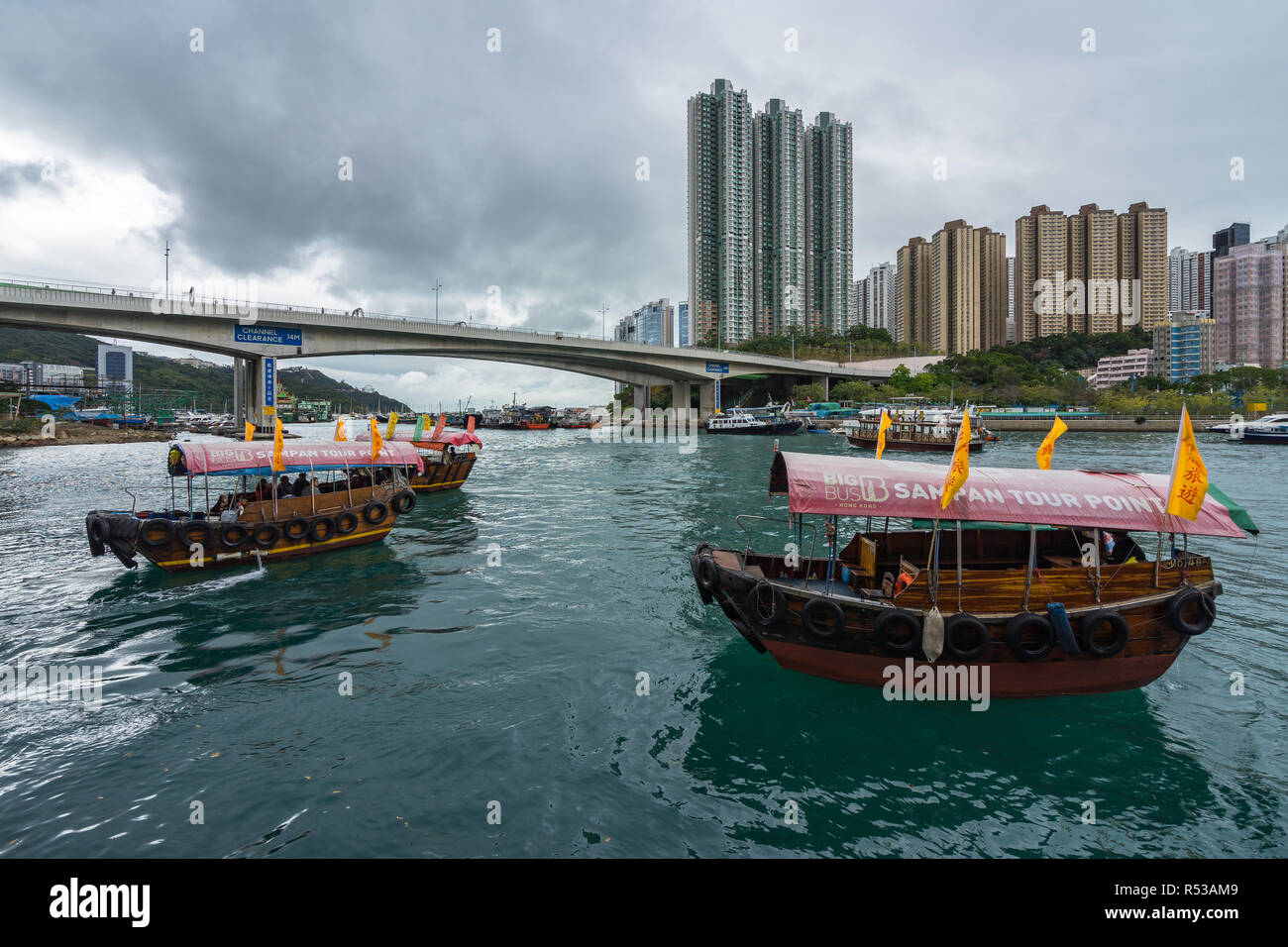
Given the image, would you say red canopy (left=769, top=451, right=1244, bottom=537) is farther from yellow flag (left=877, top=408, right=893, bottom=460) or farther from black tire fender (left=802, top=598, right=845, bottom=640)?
yellow flag (left=877, top=408, right=893, bottom=460)

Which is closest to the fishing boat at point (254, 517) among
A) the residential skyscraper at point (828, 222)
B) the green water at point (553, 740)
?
the green water at point (553, 740)

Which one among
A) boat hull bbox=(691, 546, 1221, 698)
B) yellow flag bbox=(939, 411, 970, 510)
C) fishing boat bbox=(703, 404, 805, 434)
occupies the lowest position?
boat hull bbox=(691, 546, 1221, 698)

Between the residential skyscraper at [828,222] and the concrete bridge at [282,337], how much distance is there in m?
50.7

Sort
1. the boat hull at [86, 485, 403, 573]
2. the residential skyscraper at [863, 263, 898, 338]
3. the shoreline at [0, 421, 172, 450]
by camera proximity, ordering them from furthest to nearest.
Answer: the residential skyscraper at [863, 263, 898, 338], the shoreline at [0, 421, 172, 450], the boat hull at [86, 485, 403, 573]

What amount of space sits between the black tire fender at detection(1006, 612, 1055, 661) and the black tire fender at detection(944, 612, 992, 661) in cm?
28

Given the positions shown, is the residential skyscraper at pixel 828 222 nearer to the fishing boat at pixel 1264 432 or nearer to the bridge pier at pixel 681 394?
the bridge pier at pixel 681 394

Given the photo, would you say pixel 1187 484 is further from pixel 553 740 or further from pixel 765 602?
pixel 553 740

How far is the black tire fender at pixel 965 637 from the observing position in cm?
724

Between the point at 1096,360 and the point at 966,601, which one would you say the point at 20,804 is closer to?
the point at 966,601

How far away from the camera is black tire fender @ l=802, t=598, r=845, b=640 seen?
24.7 feet

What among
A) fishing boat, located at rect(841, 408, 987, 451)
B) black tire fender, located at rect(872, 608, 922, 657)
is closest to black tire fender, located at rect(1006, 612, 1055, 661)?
black tire fender, located at rect(872, 608, 922, 657)

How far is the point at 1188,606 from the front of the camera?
291 inches

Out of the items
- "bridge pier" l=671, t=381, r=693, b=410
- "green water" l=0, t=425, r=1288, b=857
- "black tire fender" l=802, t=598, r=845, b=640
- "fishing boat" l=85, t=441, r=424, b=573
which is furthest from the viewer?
"bridge pier" l=671, t=381, r=693, b=410
